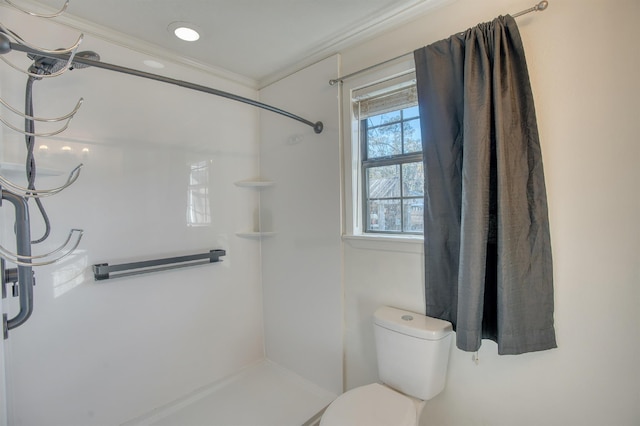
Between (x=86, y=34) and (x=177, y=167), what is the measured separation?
847 mm

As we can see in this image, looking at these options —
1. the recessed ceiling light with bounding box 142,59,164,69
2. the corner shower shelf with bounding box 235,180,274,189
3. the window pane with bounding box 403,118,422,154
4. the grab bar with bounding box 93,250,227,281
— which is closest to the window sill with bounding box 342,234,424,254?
the window pane with bounding box 403,118,422,154

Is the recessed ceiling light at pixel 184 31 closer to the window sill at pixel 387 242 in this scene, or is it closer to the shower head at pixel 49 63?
the shower head at pixel 49 63

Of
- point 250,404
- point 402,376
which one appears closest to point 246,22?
point 402,376

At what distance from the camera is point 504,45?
1201 millimetres

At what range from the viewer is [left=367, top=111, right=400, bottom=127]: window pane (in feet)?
5.72

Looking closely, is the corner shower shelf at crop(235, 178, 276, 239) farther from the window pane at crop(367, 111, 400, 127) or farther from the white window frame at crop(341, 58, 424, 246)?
the window pane at crop(367, 111, 400, 127)

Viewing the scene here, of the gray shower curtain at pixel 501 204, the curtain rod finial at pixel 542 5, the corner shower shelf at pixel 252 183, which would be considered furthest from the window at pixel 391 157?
the corner shower shelf at pixel 252 183

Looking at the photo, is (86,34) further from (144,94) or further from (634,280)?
(634,280)

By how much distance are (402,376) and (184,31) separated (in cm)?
222

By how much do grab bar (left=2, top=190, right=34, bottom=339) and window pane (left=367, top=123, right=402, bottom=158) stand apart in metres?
1.62

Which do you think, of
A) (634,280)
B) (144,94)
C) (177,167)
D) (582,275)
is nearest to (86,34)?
(144,94)

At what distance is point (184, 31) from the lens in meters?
1.70

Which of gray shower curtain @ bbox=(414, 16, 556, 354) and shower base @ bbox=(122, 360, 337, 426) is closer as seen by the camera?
gray shower curtain @ bbox=(414, 16, 556, 354)

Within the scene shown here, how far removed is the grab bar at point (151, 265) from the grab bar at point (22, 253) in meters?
0.56
